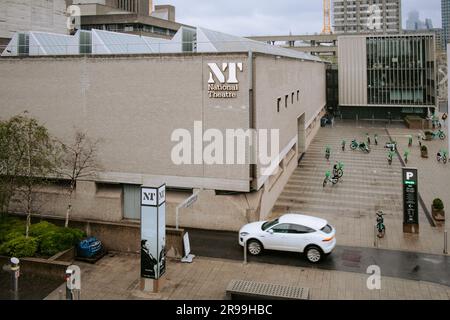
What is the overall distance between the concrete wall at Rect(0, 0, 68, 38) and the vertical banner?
4230cm

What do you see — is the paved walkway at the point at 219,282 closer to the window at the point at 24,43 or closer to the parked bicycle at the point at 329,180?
the parked bicycle at the point at 329,180

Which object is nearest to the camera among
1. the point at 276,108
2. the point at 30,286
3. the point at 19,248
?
the point at 30,286

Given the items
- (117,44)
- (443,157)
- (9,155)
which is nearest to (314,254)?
(9,155)

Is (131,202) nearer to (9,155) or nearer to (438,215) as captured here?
(9,155)

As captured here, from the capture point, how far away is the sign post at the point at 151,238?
13.8 metres

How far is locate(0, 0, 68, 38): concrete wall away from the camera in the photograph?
4766 centimetres

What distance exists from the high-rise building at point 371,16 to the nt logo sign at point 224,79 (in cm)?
16476

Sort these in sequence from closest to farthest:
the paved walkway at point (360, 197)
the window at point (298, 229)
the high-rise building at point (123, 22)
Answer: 1. the window at point (298, 229)
2. the paved walkway at point (360, 197)
3. the high-rise building at point (123, 22)

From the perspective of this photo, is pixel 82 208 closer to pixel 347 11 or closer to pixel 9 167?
pixel 9 167

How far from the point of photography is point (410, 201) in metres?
19.6

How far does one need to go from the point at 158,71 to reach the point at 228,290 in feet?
36.9

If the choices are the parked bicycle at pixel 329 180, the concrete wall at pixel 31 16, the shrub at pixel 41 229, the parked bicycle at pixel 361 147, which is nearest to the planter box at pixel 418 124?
the parked bicycle at pixel 361 147

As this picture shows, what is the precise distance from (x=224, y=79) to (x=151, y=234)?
843 centimetres

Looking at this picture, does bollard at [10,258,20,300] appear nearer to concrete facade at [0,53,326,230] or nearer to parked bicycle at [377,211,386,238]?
concrete facade at [0,53,326,230]
